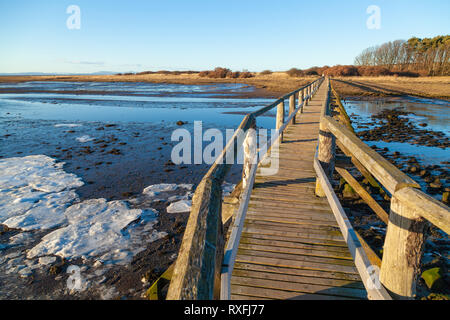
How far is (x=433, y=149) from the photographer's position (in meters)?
13.5

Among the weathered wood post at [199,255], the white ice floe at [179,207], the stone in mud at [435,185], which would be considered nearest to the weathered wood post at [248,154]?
the weathered wood post at [199,255]

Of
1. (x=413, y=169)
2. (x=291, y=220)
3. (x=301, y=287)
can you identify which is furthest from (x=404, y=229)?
(x=413, y=169)

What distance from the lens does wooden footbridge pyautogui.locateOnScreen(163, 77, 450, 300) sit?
143 cm

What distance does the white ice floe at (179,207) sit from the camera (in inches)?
281

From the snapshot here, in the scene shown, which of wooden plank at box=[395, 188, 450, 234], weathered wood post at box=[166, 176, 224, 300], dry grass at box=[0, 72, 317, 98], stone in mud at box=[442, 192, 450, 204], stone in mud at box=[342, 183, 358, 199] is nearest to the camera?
weathered wood post at box=[166, 176, 224, 300]

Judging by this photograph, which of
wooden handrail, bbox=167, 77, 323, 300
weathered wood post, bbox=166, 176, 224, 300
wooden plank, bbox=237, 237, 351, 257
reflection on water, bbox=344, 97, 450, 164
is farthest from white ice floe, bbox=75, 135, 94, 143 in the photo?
reflection on water, bbox=344, 97, 450, 164

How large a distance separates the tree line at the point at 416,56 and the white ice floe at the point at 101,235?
9073 cm

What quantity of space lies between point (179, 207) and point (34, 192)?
4.68m

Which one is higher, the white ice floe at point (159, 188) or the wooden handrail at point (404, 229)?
the wooden handrail at point (404, 229)

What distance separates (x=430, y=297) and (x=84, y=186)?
9.24 meters

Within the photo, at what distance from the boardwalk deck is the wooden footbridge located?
0.01 metres

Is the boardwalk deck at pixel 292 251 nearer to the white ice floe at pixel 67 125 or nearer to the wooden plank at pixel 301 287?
the wooden plank at pixel 301 287

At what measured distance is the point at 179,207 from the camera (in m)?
7.30

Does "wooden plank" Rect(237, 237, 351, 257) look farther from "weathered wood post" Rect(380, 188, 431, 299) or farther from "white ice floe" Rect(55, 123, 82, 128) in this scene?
"white ice floe" Rect(55, 123, 82, 128)
